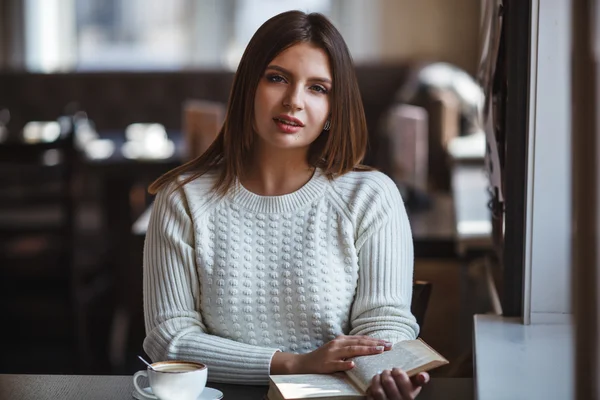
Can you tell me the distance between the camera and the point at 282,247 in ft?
3.97

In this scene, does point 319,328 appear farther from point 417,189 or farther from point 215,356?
point 417,189

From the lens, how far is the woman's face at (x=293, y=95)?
3.94 feet

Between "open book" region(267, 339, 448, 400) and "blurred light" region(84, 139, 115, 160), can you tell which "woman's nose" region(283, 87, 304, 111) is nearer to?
"open book" region(267, 339, 448, 400)

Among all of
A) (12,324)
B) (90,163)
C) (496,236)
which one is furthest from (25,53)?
(496,236)

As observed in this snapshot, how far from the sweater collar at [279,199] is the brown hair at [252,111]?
0.02m

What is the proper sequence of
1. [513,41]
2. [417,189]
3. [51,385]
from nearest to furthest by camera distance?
[51,385], [513,41], [417,189]

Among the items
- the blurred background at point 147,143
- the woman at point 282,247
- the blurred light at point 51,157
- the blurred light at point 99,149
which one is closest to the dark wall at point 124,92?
the blurred background at point 147,143

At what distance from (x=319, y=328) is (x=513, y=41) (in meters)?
0.51

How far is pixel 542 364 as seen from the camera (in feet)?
3.92

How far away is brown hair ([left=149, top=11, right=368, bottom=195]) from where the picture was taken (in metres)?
1.21

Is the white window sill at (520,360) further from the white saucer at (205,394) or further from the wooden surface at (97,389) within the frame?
the white saucer at (205,394)

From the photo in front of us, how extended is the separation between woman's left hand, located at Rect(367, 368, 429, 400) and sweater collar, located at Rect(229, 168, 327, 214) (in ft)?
0.98

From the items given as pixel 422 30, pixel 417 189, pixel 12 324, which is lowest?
pixel 12 324

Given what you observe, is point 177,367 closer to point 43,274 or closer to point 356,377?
point 356,377
